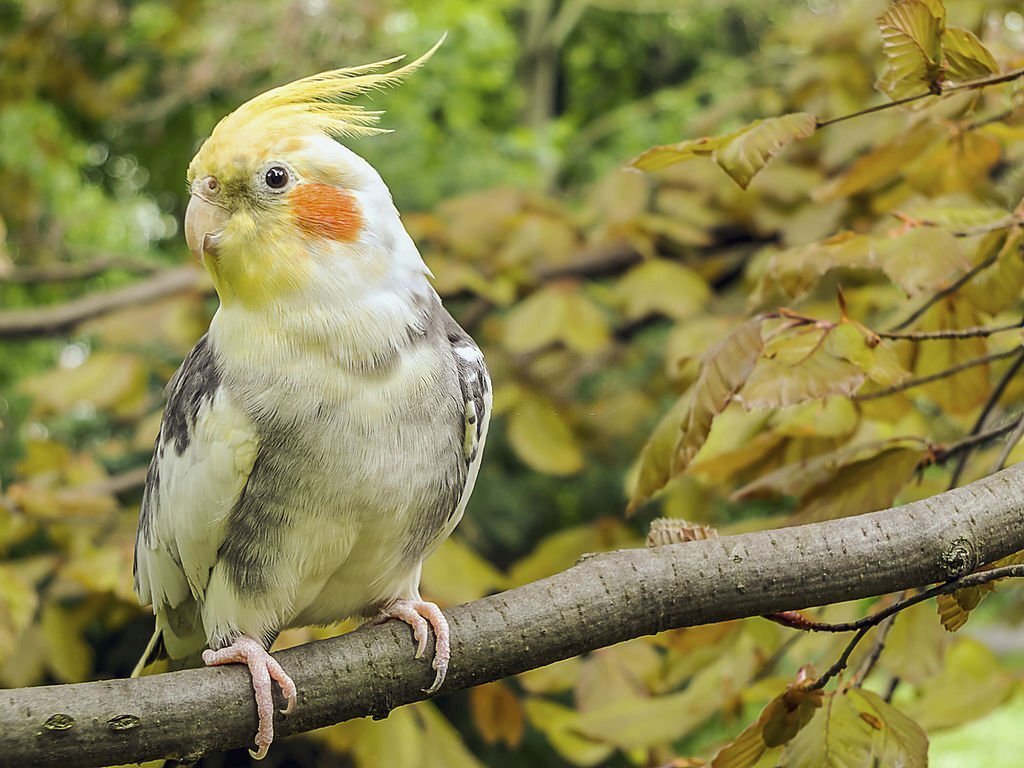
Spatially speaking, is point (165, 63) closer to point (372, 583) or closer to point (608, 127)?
point (608, 127)

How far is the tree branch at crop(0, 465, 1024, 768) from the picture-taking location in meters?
1.17

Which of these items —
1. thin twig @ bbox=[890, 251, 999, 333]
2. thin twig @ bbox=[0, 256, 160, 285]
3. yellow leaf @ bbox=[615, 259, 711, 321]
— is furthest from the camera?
thin twig @ bbox=[0, 256, 160, 285]

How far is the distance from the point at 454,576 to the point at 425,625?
959 millimetres

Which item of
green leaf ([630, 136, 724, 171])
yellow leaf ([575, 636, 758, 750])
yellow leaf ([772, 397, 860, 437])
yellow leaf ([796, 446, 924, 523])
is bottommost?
yellow leaf ([575, 636, 758, 750])

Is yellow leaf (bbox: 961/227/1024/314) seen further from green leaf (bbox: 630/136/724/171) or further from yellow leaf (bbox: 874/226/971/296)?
green leaf (bbox: 630/136/724/171)

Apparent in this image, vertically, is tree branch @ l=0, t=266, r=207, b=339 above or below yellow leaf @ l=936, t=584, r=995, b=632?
below

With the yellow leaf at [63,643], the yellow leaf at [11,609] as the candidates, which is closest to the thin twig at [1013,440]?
the yellow leaf at [11,609]

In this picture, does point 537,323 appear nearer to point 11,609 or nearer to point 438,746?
point 438,746

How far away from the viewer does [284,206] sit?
1.45 meters

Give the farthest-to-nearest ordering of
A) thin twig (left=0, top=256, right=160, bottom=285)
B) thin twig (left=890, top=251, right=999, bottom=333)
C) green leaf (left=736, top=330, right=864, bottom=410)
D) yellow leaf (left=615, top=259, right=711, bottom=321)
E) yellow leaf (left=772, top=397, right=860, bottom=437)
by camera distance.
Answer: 1. thin twig (left=0, top=256, right=160, bottom=285)
2. yellow leaf (left=615, top=259, right=711, bottom=321)
3. yellow leaf (left=772, top=397, right=860, bottom=437)
4. thin twig (left=890, top=251, right=999, bottom=333)
5. green leaf (left=736, top=330, right=864, bottom=410)

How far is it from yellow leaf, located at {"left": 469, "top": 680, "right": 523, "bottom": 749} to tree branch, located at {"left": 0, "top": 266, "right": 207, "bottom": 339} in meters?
1.47

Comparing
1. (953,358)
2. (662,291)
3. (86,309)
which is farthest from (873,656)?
(86,309)

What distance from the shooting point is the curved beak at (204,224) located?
1443 mm

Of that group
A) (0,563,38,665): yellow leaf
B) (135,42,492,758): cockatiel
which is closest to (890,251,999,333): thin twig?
(135,42,492,758): cockatiel
